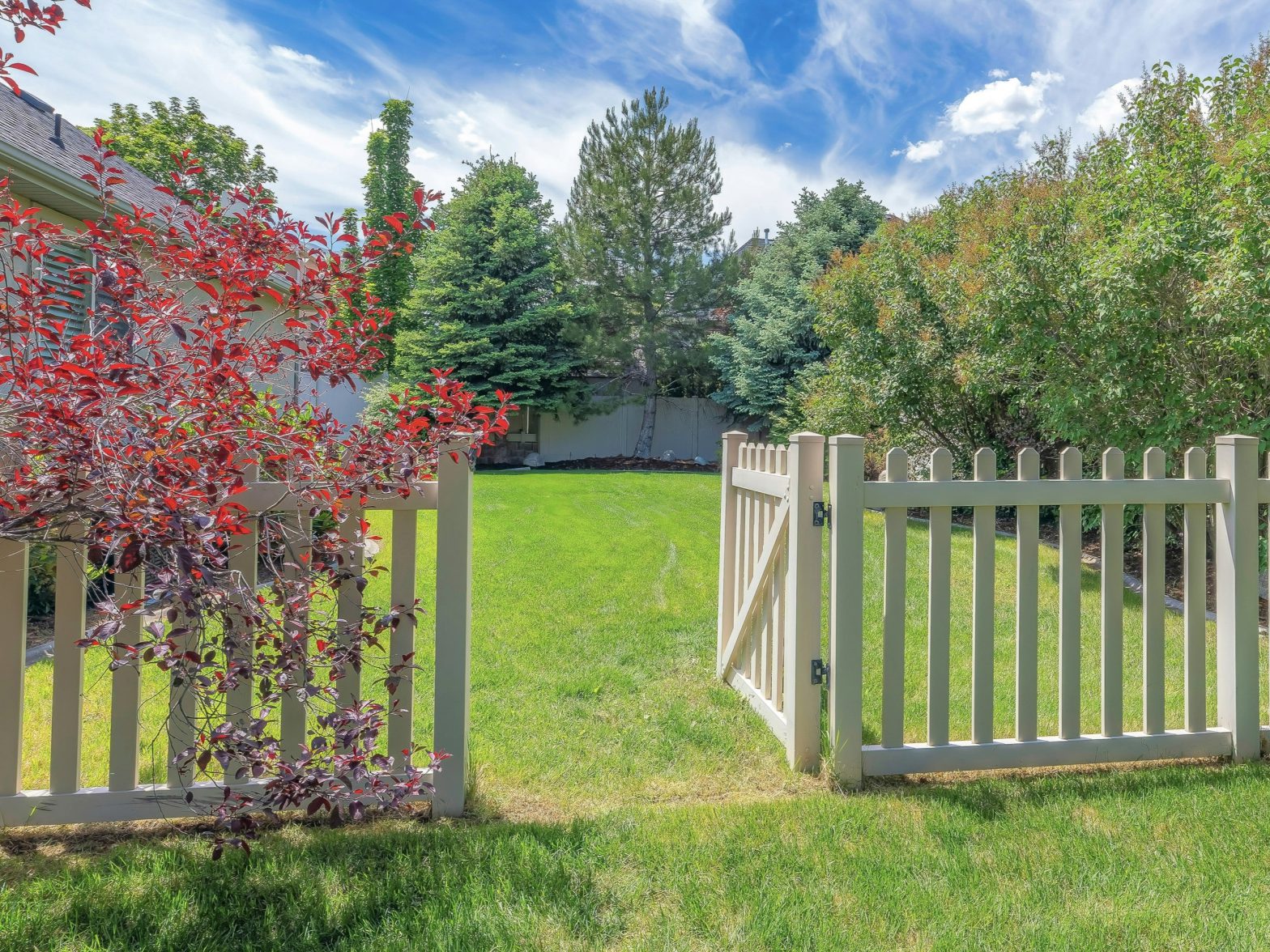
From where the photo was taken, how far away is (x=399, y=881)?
192 cm

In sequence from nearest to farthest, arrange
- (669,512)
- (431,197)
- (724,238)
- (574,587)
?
1. (431,197)
2. (574,587)
3. (669,512)
4. (724,238)

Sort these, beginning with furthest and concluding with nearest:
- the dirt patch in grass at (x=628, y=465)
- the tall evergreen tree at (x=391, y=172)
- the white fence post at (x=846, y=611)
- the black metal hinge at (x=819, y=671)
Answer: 1. the tall evergreen tree at (x=391, y=172)
2. the dirt patch in grass at (x=628, y=465)
3. the black metal hinge at (x=819, y=671)
4. the white fence post at (x=846, y=611)

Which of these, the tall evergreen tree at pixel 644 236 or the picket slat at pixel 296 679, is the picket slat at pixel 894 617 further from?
the tall evergreen tree at pixel 644 236

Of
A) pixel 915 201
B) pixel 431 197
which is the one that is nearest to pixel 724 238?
pixel 915 201

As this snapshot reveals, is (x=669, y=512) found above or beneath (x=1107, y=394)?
beneath

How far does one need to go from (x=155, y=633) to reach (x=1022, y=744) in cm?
282

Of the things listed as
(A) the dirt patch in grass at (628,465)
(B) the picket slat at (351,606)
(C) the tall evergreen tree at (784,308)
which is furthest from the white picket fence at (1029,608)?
(A) the dirt patch in grass at (628,465)

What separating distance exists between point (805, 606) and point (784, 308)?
16063mm

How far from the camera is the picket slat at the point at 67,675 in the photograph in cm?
212

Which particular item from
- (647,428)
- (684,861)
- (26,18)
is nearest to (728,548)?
(684,861)

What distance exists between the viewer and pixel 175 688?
80.9 inches

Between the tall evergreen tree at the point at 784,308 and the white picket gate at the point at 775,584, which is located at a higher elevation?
the tall evergreen tree at the point at 784,308

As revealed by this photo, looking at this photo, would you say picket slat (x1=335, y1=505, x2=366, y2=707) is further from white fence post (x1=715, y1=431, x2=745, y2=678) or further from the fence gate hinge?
white fence post (x1=715, y1=431, x2=745, y2=678)

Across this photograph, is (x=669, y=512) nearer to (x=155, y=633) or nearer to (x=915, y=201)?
(x=155, y=633)
